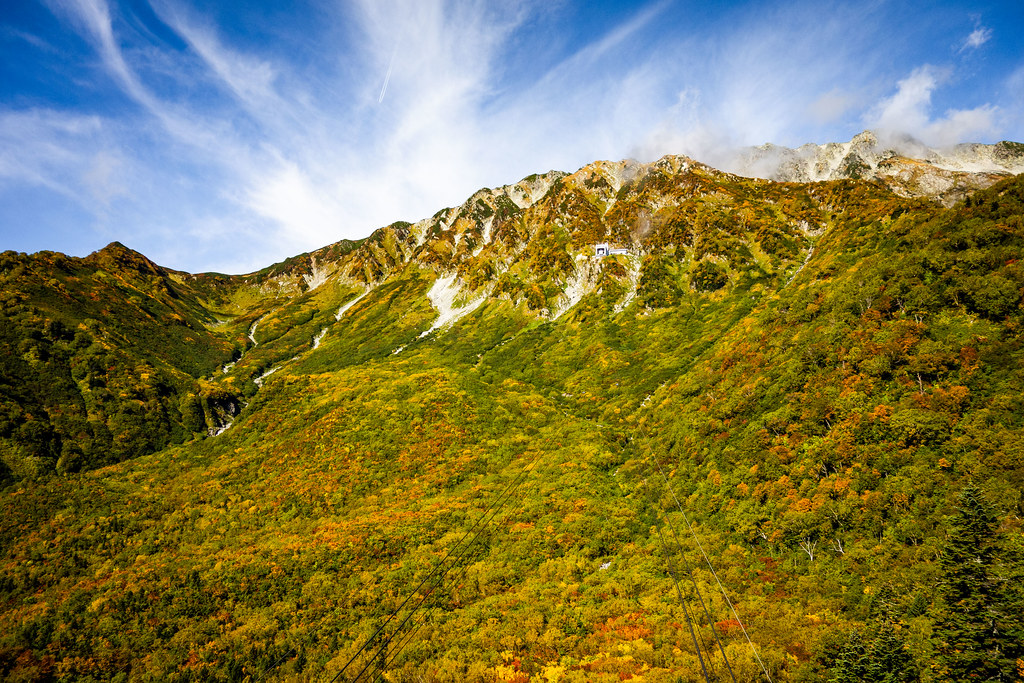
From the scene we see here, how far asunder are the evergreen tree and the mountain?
0.11 meters

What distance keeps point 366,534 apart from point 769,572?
33411mm

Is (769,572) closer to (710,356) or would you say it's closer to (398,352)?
(710,356)

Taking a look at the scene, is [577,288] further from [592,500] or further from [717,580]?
[717,580]

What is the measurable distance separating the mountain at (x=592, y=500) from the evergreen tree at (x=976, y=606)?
0.11 metres

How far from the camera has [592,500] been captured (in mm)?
38312

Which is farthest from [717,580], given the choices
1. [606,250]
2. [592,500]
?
[606,250]

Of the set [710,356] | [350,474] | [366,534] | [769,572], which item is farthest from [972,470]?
[350,474]

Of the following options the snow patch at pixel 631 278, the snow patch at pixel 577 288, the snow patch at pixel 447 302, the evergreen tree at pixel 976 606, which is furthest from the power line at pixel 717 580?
the snow patch at pixel 447 302

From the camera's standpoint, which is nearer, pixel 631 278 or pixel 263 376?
pixel 631 278

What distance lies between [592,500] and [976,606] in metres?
26.4

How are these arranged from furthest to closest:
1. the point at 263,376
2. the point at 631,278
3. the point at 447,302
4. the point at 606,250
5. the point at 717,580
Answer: the point at 447,302, the point at 263,376, the point at 606,250, the point at 631,278, the point at 717,580

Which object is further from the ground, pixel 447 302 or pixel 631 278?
pixel 447 302

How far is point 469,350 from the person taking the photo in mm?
107625

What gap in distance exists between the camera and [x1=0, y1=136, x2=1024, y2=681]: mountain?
18.8 meters
